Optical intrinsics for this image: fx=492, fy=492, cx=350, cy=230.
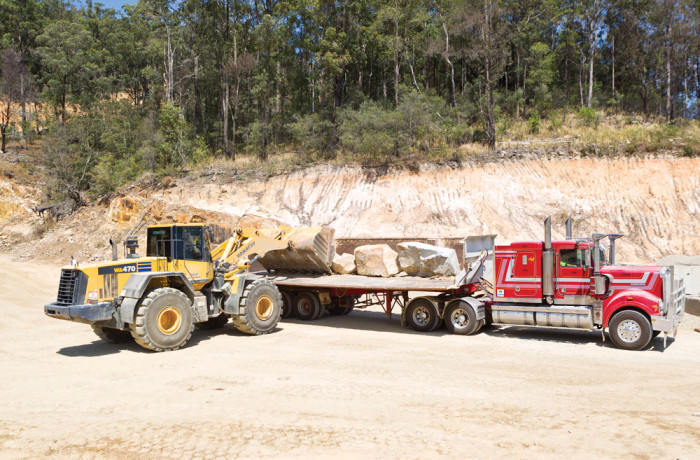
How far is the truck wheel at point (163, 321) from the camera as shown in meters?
10.0

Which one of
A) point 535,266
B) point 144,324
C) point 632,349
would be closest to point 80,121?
point 144,324

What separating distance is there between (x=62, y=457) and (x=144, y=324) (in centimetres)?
488

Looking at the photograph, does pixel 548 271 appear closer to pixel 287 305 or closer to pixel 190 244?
pixel 287 305

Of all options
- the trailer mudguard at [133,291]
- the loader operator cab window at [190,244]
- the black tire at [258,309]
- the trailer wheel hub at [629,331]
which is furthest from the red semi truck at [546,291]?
the trailer mudguard at [133,291]

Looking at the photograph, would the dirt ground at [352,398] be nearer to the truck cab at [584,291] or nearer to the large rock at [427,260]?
the truck cab at [584,291]

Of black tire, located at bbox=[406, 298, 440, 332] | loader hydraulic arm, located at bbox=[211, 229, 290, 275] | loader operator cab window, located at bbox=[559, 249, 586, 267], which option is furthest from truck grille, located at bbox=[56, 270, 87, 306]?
loader operator cab window, located at bbox=[559, 249, 586, 267]

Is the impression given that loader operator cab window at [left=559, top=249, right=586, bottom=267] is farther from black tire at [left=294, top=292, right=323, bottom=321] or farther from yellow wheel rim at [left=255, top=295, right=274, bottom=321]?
yellow wheel rim at [left=255, top=295, right=274, bottom=321]

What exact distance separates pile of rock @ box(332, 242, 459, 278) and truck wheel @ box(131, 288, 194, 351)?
5.48 metres

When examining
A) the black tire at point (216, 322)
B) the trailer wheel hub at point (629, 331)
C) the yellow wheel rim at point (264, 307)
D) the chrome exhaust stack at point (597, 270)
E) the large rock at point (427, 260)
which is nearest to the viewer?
the trailer wheel hub at point (629, 331)

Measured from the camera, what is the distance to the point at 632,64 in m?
40.2

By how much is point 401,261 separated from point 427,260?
0.88 metres

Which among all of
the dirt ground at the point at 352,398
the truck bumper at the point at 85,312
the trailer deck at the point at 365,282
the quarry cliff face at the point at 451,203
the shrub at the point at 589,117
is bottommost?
the dirt ground at the point at 352,398

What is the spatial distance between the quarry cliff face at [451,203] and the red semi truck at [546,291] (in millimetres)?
11860

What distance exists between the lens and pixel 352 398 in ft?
23.5
